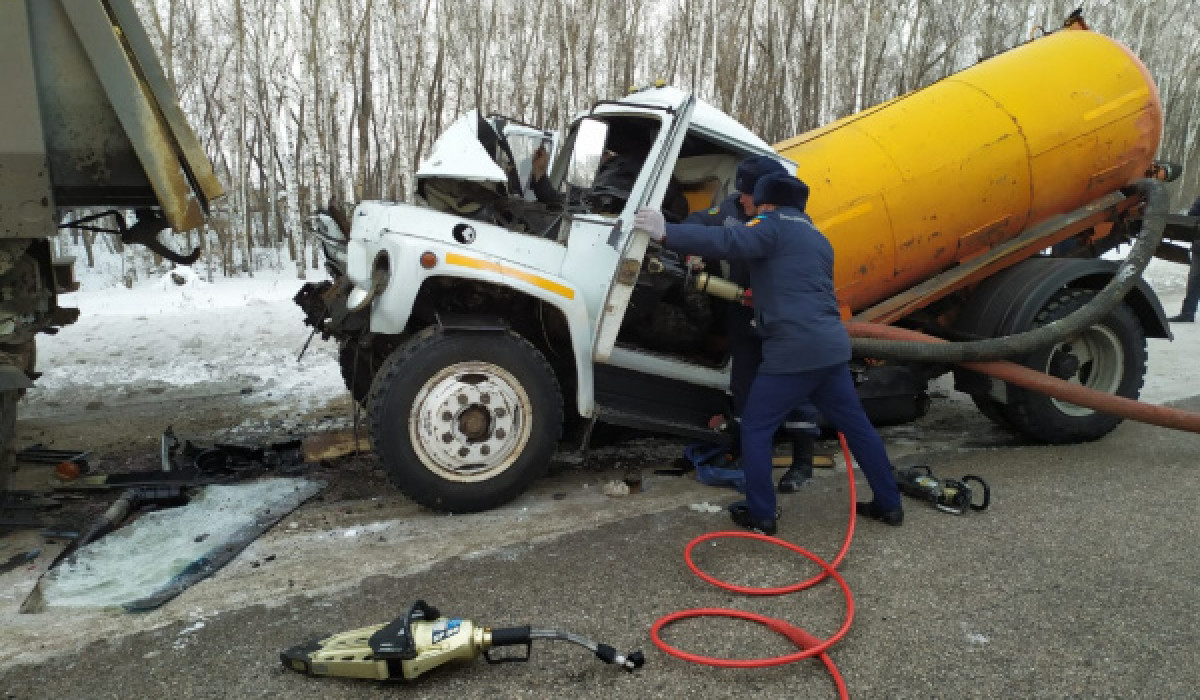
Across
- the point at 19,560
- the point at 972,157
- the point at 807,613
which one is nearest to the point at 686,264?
the point at 807,613

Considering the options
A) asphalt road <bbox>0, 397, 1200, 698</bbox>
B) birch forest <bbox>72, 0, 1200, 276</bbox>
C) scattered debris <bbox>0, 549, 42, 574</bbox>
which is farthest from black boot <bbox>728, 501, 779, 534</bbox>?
birch forest <bbox>72, 0, 1200, 276</bbox>

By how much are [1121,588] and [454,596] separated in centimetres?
286

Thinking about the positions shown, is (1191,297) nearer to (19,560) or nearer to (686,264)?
(686,264)

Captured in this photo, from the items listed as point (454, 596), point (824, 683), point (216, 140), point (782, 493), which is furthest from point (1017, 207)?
point (216, 140)

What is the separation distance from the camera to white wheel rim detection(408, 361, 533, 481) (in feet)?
13.0

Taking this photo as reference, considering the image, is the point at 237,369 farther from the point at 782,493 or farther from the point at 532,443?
the point at 782,493

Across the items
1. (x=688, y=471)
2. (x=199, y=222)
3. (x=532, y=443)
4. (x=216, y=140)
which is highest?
(x=216, y=140)

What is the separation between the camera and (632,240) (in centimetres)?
396

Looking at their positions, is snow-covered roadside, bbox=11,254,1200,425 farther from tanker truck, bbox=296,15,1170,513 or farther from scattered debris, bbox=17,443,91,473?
tanker truck, bbox=296,15,1170,513

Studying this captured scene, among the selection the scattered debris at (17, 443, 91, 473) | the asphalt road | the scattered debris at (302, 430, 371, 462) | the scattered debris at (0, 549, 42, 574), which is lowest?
the scattered debris at (17, 443, 91, 473)

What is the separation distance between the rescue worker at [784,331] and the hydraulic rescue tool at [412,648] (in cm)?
150

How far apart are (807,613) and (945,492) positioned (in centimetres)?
147

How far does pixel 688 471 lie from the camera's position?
4949mm

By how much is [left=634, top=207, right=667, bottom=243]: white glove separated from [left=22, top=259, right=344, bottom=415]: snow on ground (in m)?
3.93
